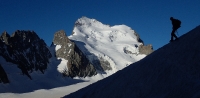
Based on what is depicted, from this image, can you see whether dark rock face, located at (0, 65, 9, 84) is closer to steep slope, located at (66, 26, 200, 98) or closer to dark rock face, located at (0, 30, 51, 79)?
dark rock face, located at (0, 30, 51, 79)

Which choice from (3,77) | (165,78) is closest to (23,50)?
(3,77)

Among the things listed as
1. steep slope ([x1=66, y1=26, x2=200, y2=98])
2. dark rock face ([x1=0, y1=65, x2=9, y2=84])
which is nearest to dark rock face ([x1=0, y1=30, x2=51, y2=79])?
dark rock face ([x1=0, y1=65, x2=9, y2=84])

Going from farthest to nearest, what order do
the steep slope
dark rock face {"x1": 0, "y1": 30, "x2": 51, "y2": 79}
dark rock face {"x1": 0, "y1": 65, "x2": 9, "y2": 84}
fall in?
1. dark rock face {"x1": 0, "y1": 30, "x2": 51, "y2": 79}
2. dark rock face {"x1": 0, "y1": 65, "x2": 9, "y2": 84}
3. the steep slope

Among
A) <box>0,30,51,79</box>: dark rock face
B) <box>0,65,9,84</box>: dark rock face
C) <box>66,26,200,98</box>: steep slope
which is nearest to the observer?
<box>66,26,200,98</box>: steep slope

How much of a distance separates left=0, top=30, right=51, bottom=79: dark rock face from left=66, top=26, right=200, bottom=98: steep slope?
5702 inches

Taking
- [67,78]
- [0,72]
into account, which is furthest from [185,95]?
[67,78]

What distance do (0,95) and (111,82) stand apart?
336 ft

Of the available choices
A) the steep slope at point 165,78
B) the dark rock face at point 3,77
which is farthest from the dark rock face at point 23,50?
the steep slope at point 165,78

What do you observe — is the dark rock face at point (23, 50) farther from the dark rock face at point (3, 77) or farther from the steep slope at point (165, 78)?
the steep slope at point (165, 78)

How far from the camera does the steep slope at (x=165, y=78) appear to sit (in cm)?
1896

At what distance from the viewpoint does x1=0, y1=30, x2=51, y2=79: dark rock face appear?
16580 centimetres

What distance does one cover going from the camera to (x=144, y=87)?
72.6ft

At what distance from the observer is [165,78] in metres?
21.4

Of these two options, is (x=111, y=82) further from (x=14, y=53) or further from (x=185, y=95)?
(x=14, y=53)
